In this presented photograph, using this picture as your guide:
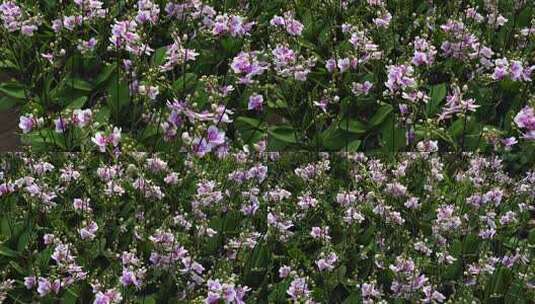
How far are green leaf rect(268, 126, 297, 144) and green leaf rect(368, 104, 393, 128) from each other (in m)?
0.33

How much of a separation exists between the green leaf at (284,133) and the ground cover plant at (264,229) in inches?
4.4

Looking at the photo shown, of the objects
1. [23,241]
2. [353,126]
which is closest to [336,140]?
[353,126]

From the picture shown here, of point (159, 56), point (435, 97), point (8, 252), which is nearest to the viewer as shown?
point (8, 252)

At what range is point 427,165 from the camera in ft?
10.9

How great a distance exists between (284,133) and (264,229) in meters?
0.55

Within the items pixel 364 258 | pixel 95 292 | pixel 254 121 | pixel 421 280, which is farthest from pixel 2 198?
pixel 421 280

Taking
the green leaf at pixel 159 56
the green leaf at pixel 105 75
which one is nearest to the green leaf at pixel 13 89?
the green leaf at pixel 105 75

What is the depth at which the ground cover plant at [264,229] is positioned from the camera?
2.89m

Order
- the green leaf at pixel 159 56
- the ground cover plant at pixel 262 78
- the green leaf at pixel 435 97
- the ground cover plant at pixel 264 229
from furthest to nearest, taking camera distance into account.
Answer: the green leaf at pixel 159 56 → the green leaf at pixel 435 97 → the ground cover plant at pixel 262 78 → the ground cover plant at pixel 264 229

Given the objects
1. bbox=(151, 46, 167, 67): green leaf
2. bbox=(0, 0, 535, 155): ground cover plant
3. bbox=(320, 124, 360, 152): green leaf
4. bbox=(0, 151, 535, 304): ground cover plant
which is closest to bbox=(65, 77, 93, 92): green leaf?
bbox=(0, 0, 535, 155): ground cover plant

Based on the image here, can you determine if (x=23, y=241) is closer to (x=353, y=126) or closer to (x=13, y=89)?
(x=13, y=89)

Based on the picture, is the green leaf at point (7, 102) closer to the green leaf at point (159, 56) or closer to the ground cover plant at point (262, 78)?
the ground cover plant at point (262, 78)

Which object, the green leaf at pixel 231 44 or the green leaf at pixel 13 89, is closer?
the green leaf at pixel 13 89

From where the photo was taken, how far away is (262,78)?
12.2ft
